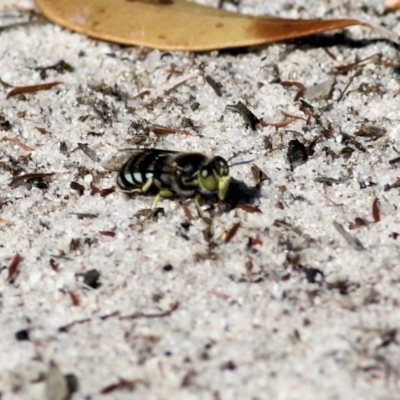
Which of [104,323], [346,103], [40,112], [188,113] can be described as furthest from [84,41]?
[104,323]

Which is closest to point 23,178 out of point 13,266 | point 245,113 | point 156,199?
point 13,266

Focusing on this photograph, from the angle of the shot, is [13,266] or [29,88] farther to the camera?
[29,88]

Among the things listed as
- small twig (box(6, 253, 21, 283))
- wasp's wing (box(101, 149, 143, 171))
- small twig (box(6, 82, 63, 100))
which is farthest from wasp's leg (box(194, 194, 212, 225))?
small twig (box(6, 82, 63, 100))

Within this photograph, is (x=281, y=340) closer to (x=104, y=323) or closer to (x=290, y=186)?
(x=104, y=323)

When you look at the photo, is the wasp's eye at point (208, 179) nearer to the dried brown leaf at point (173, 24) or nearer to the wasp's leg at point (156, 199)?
the wasp's leg at point (156, 199)

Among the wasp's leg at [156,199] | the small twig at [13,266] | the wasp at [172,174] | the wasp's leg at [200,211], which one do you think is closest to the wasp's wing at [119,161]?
the wasp at [172,174]

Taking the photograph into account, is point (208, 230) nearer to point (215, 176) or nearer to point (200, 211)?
point (200, 211)
